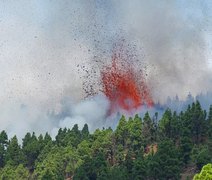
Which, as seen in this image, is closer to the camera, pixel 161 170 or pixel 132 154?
pixel 161 170

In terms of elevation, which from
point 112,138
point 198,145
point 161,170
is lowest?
point 161,170

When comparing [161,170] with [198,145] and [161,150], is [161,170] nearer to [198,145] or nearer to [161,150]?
[161,150]

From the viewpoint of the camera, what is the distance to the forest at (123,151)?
3809 inches

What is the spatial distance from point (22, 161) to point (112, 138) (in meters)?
25.2

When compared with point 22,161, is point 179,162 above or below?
below

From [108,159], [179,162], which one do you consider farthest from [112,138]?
[179,162]

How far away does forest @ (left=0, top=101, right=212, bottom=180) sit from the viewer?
9675 cm

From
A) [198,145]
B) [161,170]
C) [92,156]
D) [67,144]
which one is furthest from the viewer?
[67,144]

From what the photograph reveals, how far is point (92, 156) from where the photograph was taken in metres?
118

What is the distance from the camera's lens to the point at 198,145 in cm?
10938

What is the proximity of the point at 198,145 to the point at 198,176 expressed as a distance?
50789 mm

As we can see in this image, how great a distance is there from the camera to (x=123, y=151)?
11900 centimetres

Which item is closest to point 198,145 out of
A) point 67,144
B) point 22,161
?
point 67,144

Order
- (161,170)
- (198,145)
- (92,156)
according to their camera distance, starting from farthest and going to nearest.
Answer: (92,156), (198,145), (161,170)
